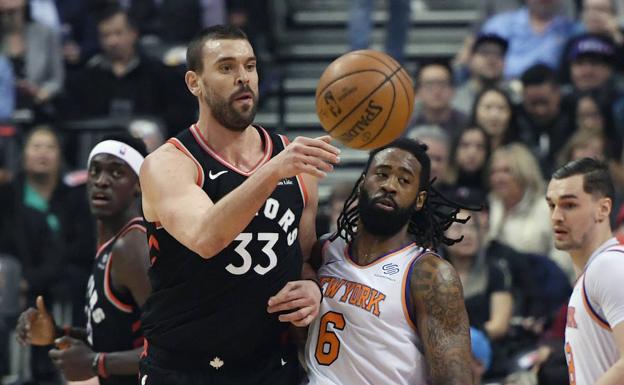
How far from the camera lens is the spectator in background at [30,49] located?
11.2m

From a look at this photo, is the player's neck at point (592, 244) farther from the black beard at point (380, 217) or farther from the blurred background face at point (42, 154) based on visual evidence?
the blurred background face at point (42, 154)

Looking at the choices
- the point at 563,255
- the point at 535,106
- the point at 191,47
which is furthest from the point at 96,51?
the point at 191,47

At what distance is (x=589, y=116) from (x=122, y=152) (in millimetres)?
4963

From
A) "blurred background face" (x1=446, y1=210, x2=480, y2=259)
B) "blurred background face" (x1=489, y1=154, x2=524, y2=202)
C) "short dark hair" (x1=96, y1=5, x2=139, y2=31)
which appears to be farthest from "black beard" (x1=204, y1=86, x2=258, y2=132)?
"short dark hair" (x1=96, y1=5, x2=139, y2=31)

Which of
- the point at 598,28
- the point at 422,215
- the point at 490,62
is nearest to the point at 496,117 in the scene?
the point at 490,62

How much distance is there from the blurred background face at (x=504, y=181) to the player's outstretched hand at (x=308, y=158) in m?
5.24

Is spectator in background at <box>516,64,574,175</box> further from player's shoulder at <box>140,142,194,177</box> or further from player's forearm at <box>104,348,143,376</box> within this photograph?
player's shoulder at <box>140,142,194,177</box>

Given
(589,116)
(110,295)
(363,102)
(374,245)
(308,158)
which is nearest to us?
(308,158)

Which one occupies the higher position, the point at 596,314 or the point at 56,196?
the point at 596,314

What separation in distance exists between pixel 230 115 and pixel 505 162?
483cm

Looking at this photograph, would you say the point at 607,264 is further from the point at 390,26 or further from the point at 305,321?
the point at 390,26

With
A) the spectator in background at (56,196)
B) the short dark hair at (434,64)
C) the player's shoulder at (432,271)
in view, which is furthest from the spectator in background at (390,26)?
the player's shoulder at (432,271)

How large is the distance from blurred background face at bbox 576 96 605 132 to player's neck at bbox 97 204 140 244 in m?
4.85

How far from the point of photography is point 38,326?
6.15 metres
